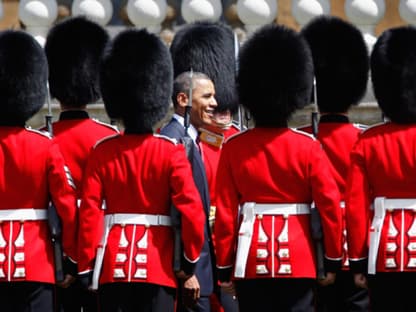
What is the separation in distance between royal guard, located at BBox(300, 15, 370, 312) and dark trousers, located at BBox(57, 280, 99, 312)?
3.31ft

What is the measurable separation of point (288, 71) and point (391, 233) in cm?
86

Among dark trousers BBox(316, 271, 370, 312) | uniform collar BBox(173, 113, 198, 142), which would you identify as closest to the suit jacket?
uniform collar BBox(173, 113, 198, 142)

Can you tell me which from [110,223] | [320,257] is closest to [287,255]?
[320,257]

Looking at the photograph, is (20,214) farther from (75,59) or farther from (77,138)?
(75,59)

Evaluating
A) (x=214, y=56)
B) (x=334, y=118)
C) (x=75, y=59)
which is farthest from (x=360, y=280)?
(x=214, y=56)

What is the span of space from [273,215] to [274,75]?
2.16 ft

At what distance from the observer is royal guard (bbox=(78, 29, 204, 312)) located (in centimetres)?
884

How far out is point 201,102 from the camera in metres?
9.76

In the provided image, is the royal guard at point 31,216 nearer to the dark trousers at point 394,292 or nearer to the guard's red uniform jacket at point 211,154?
the guard's red uniform jacket at point 211,154

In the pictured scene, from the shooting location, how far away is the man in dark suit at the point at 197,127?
9.27 m

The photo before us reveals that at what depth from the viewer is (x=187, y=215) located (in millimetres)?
8805

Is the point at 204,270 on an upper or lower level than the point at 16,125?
lower

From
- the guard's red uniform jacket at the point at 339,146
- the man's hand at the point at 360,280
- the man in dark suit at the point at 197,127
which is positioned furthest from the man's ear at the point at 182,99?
the man's hand at the point at 360,280

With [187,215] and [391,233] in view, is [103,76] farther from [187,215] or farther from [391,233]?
[391,233]
